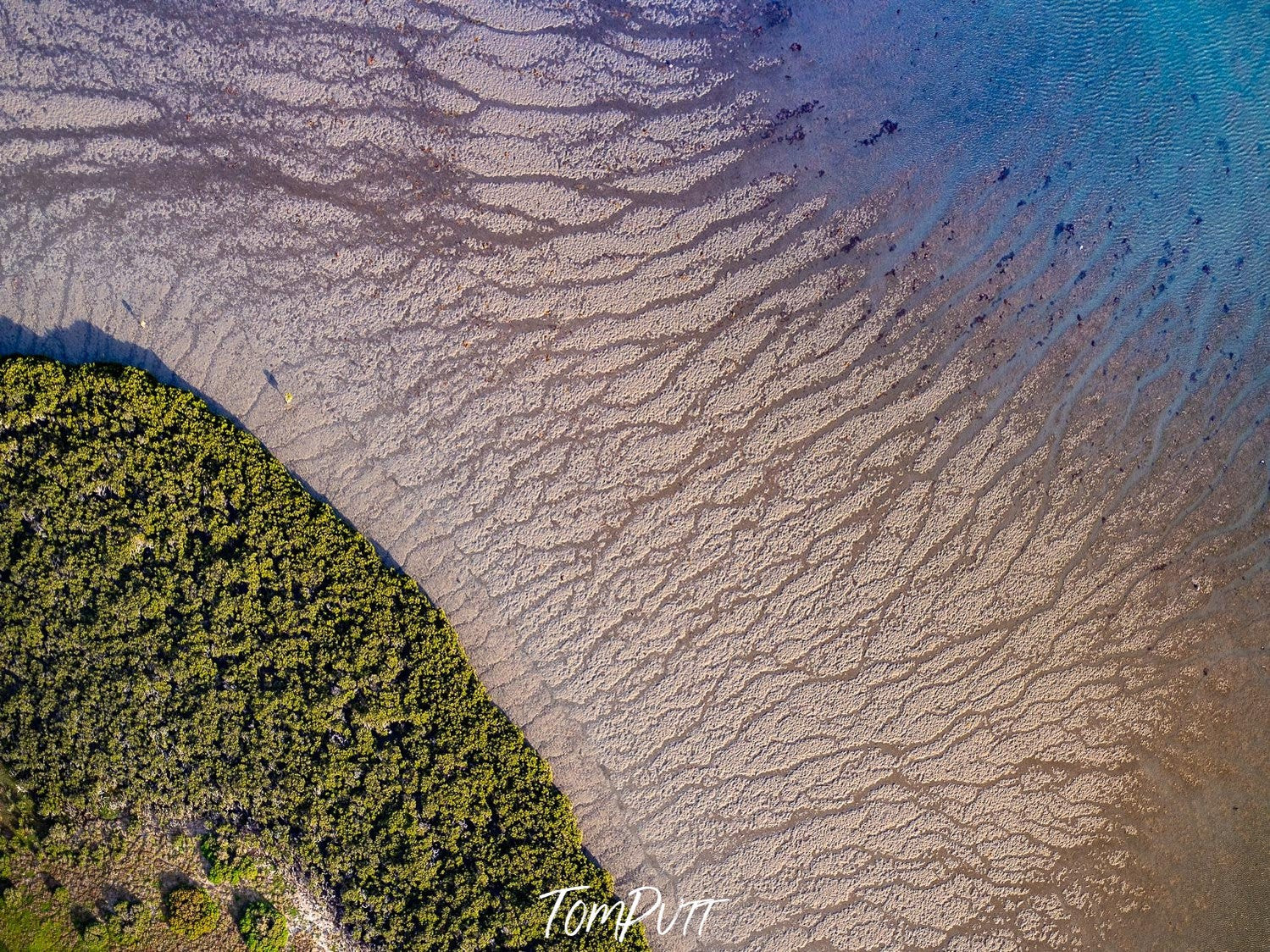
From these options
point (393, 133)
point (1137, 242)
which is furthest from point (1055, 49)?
point (393, 133)

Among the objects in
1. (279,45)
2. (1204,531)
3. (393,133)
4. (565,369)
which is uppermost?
(279,45)

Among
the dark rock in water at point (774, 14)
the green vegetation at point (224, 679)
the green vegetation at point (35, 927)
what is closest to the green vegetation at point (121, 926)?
the green vegetation at point (35, 927)

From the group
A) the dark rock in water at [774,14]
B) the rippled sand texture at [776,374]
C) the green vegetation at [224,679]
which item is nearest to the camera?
the green vegetation at [224,679]

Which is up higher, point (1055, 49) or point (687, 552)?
point (1055, 49)

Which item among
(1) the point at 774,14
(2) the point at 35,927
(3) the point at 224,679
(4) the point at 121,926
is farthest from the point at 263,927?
(1) the point at 774,14

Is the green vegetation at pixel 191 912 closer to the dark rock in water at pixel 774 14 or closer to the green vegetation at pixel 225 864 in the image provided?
the green vegetation at pixel 225 864

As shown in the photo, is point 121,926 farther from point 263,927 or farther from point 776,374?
point 776,374

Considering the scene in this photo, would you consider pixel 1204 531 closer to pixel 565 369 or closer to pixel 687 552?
pixel 687 552
